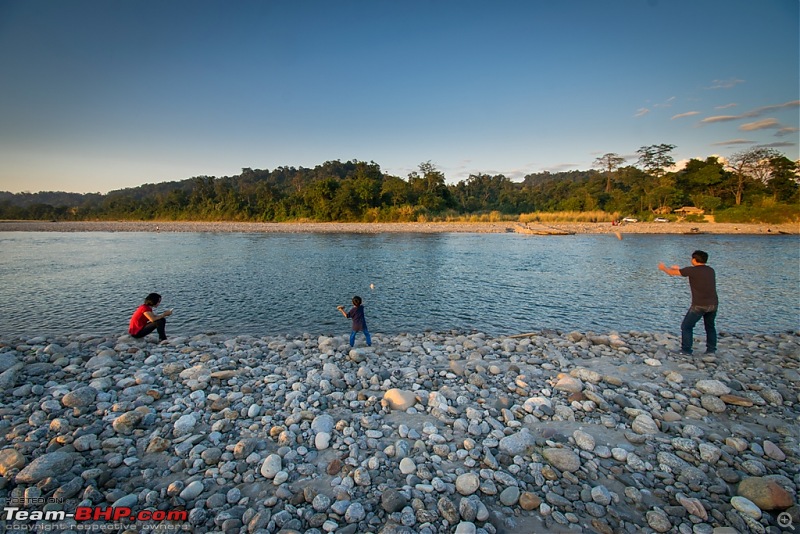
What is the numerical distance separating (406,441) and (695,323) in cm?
759

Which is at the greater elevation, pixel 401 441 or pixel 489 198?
pixel 489 198

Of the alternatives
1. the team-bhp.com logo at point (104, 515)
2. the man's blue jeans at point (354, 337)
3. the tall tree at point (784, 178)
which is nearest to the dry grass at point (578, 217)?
the tall tree at point (784, 178)

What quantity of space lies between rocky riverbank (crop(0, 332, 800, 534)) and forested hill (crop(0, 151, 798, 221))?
59.7 metres

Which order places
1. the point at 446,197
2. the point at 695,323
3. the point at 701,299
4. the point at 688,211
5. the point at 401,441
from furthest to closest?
1. the point at 446,197
2. the point at 688,211
3. the point at 695,323
4. the point at 701,299
5. the point at 401,441

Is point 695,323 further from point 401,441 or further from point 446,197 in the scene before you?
point 446,197

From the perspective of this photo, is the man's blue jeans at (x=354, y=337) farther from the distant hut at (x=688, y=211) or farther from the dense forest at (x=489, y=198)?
the distant hut at (x=688, y=211)

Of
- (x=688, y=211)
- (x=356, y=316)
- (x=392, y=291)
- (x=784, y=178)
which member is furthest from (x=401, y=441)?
(x=784, y=178)

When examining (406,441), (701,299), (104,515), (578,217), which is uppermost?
(578,217)

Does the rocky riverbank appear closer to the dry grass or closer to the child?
the child

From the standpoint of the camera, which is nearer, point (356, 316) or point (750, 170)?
point (356, 316)

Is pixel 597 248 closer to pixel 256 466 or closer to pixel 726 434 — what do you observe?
pixel 726 434

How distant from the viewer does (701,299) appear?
806 cm

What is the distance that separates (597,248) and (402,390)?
110 ft

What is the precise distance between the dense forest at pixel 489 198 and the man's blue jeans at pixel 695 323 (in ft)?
187
